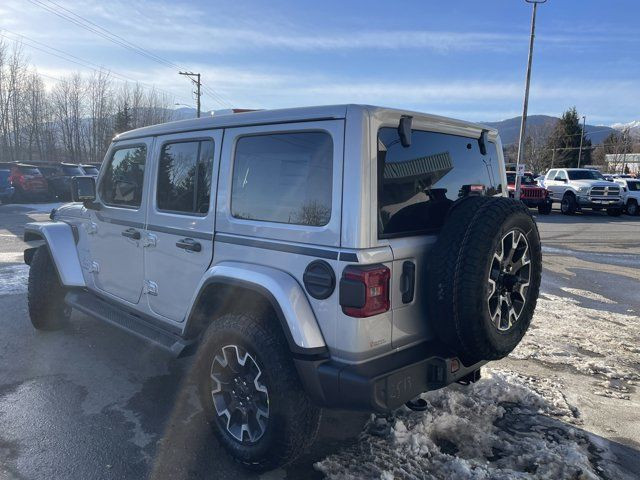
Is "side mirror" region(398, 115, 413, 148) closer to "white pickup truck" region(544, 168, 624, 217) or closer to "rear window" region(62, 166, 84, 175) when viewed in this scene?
"rear window" region(62, 166, 84, 175)

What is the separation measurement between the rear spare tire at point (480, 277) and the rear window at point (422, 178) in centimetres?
19

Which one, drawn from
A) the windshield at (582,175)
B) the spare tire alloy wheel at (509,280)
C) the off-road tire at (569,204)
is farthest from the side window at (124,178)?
the windshield at (582,175)

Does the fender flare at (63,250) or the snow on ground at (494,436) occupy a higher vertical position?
the fender flare at (63,250)

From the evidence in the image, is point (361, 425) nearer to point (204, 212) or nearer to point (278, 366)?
point (278, 366)

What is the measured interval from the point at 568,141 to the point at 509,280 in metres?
64.8

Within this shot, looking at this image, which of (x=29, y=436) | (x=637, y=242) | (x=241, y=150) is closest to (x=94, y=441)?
(x=29, y=436)

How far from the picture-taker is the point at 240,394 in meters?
3.01

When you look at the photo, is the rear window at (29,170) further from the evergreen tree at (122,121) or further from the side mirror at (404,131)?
the evergreen tree at (122,121)

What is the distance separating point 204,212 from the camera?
3.31 m

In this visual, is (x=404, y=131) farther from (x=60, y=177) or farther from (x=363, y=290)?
(x=60, y=177)

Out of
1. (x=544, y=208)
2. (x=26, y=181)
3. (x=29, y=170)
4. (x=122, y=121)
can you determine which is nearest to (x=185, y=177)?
(x=26, y=181)

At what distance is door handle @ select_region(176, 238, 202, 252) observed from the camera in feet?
10.7

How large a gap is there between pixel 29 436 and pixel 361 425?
88.5 inches

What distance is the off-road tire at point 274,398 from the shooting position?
2.68m
